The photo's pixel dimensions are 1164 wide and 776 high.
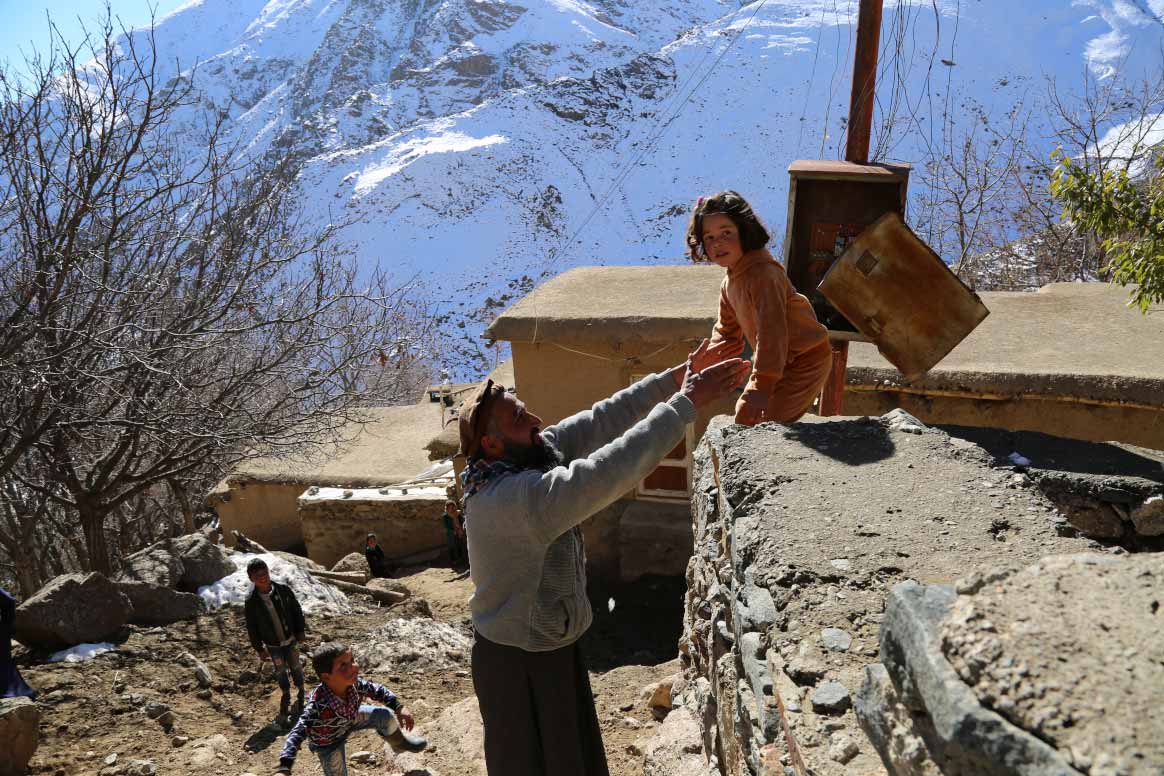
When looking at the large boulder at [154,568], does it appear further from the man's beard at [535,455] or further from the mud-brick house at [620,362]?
the man's beard at [535,455]

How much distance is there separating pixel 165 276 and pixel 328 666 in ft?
15.4

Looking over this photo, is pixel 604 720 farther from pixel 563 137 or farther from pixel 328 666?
pixel 563 137

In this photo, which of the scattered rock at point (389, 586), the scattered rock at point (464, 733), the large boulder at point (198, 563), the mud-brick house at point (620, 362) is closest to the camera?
the scattered rock at point (464, 733)

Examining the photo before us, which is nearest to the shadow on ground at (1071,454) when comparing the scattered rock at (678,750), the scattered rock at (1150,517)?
the scattered rock at (1150,517)

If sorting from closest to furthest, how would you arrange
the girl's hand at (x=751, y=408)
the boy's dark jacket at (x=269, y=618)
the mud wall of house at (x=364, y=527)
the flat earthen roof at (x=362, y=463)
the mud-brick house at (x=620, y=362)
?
the girl's hand at (x=751, y=408)
the boy's dark jacket at (x=269, y=618)
the mud-brick house at (x=620, y=362)
the mud wall of house at (x=364, y=527)
the flat earthen roof at (x=362, y=463)

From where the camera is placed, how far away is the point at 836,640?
1.68 m

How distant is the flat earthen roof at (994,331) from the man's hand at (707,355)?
3576mm

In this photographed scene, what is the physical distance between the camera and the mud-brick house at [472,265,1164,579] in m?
6.20

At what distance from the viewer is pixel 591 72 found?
64.1 meters

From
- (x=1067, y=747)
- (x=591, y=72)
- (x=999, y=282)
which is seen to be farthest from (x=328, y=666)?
(x=591, y=72)

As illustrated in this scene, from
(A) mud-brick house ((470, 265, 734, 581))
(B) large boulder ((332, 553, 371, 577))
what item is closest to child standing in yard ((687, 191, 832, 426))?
(A) mud-brick house ((470, 265, 734, 581))

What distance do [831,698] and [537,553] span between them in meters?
0.93

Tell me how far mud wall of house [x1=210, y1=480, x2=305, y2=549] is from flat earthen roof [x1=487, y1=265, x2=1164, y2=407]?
636 centimetres

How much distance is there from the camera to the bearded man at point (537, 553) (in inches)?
82.2
